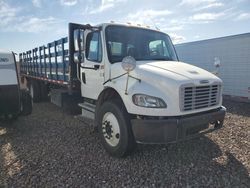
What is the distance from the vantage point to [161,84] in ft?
12.8

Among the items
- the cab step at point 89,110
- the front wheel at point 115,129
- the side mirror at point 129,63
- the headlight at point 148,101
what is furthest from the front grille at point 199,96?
the cab step at point 89,110

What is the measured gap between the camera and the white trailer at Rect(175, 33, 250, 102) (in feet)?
33.2

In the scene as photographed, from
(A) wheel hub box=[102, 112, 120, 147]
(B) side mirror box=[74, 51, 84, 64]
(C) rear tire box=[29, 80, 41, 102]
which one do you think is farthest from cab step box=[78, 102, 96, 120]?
(C) rear tire box=[29, 80, 41, 102]

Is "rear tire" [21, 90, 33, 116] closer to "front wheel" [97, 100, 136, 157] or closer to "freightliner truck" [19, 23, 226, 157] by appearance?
"freightliner truck" [19, 23, 226, 157]

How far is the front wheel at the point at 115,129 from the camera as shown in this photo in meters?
4.26

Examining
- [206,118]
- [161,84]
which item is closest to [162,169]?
[206,118]

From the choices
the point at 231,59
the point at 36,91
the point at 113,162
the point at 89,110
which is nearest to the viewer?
the point at 113,162

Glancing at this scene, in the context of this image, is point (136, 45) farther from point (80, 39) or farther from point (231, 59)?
point (231, 59)

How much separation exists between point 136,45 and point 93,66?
1.03 metres

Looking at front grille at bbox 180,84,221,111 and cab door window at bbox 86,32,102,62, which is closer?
front grille at bbox 180,84,221,111

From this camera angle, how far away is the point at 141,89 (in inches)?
156

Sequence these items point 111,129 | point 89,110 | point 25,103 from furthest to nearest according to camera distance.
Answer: point 25,103 → point 89,110 → point 111,129

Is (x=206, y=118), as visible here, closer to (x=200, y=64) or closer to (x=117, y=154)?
(x=117, y=154)

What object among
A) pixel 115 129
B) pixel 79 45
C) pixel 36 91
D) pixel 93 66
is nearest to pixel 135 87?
pixel 115 129
